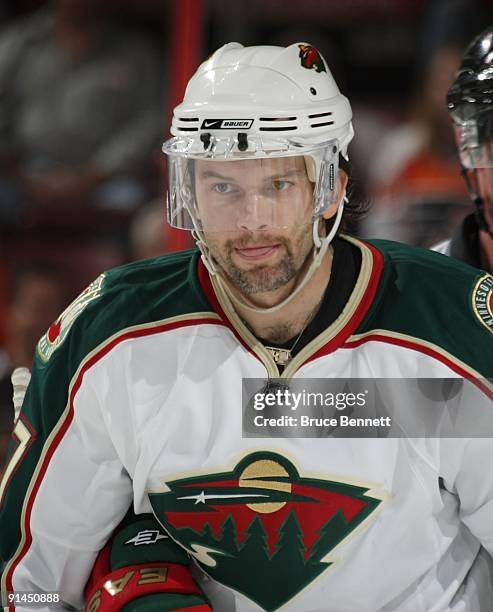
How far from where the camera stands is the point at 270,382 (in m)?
1.52

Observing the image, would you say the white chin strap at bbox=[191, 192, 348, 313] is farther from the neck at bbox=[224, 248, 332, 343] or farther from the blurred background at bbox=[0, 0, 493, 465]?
the blurred background at bbox=[0, 0, 493, 465]

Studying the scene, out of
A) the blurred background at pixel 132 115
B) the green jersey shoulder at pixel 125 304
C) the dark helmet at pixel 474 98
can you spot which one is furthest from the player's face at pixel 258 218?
the blurred background at pixel 132 115

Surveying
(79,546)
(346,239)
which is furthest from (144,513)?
(346,239)

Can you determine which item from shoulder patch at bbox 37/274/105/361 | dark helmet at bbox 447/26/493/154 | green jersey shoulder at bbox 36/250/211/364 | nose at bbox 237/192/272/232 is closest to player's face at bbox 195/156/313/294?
nose at bbox 237/192/272/232

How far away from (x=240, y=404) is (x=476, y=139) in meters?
0.66

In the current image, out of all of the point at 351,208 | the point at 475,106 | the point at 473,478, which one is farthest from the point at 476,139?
the point at 473,478

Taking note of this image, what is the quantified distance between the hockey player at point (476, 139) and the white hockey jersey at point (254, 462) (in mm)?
324

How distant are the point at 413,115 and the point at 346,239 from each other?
1.24 metres

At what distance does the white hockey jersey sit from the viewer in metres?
1.48

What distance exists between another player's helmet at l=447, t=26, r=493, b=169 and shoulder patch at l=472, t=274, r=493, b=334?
346 mm

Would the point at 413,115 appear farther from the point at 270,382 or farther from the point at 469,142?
the point at 270,382

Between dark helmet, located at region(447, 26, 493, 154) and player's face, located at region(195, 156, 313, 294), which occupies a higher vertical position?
dark helmet, located at region(447, 26, 493, 154)

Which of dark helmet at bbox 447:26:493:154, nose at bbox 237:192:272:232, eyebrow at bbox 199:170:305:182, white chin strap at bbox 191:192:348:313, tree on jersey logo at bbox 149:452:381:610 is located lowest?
tree on jersey logo at bbox 149:452:381:610

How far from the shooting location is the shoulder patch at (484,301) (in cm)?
149
